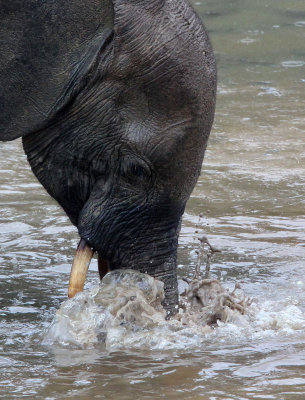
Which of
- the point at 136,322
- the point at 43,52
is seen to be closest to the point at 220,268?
the point at 136,322

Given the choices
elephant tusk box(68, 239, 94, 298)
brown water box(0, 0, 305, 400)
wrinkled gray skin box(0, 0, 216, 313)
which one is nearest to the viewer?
brown water box(0, 0, 305, 400)

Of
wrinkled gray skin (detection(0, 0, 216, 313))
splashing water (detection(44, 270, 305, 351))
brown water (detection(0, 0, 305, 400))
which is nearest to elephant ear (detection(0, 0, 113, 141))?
wrinkled gray skin (detection(0, 0, 216, 313))

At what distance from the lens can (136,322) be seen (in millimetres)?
5094

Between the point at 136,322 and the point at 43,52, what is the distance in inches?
53.3

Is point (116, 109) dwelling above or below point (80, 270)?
above

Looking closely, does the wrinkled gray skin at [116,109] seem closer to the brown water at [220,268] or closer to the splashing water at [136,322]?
the splashing water at [136,322]

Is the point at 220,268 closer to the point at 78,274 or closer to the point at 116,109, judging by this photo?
the point at 78,274

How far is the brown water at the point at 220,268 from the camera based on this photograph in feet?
14.3

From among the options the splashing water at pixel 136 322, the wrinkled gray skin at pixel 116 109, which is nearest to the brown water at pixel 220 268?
the splashing water at pixel 136 322

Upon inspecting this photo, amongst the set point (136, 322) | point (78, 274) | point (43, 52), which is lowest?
point (136, 322)

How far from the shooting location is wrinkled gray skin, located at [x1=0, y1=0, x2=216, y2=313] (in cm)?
480

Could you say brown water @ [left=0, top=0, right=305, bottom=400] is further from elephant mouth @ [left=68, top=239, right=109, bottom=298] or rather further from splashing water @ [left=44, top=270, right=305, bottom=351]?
elephant mouth @ [left=68, top=239, right=109, bottom=298]

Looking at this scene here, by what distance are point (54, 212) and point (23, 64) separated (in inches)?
117

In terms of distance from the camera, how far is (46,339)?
5.06 m
